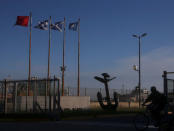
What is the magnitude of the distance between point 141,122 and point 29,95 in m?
8.23

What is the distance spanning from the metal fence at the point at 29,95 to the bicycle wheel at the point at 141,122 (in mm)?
5664

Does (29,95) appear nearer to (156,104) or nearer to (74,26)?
(156,104)

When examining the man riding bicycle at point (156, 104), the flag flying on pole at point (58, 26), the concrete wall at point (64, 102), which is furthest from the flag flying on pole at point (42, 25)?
the man riding bicycle at point (156, 104)

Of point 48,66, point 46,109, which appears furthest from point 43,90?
point 48,66

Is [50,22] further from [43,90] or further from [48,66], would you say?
[43,90]

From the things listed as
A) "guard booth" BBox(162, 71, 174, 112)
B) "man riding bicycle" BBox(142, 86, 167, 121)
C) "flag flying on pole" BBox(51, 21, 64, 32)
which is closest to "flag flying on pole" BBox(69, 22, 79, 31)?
"flag flying on pole" BBox(51, 21, 64, 32)

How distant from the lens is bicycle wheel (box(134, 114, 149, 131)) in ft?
37.6

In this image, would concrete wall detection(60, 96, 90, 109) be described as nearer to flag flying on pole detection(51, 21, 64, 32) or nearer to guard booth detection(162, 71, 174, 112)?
flag flying on pole detection(51, 21, 64, 32)

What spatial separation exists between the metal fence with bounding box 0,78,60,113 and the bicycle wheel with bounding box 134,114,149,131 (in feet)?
18.6

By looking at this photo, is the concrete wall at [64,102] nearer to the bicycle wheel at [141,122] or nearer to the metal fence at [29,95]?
the metal fence at [29,95]

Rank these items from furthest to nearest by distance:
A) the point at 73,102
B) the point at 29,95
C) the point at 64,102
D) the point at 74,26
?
the point at 74,26, the point at 73,102, the point at 64,102, the point at 29,95

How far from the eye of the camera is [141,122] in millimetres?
11492

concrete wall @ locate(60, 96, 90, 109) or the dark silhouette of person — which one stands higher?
the dark silhouette of person

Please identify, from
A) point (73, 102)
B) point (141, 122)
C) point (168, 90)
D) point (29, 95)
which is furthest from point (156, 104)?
point (73, 102)
